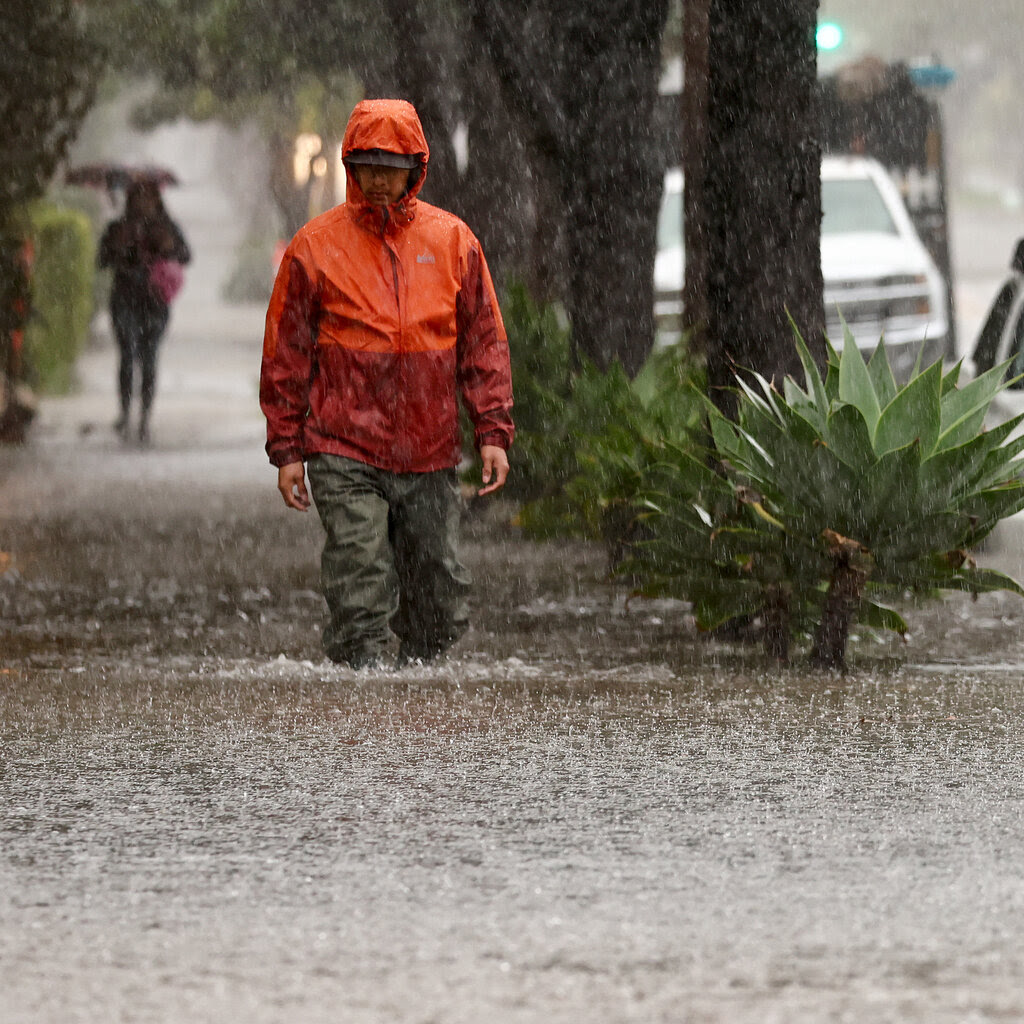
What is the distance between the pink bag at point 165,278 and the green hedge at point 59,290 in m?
4.06

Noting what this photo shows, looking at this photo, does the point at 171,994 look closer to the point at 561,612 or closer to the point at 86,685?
the point at 86,685

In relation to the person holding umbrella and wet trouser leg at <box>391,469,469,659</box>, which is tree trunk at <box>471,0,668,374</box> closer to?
wet trouser leg at <box>391,469,469,659</box>

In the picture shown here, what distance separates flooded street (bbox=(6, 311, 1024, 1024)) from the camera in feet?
12.7

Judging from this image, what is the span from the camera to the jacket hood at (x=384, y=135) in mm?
6953

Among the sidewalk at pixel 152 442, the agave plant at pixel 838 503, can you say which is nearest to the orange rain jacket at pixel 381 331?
the agave plant at pixel 838 503

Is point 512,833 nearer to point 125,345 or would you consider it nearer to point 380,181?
point 380,181

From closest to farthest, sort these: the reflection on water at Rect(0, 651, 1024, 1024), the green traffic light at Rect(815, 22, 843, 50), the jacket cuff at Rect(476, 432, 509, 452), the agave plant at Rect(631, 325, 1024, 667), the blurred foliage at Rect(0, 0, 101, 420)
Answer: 1. the reflection on water at Rect(0, 651, 1024, 1024)
2. the agave plant at Rect(631, 325, 1024, 667)
3. the jacket cuff at Rect(476, 432, 509, 452)
4. the blurred foliage at Rect(0, 0, 101, 420)
5. the green traffic light at Rect(815, 22, 843, 50)

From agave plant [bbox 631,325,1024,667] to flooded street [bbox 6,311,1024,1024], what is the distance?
29cm

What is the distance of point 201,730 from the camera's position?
6301 mm

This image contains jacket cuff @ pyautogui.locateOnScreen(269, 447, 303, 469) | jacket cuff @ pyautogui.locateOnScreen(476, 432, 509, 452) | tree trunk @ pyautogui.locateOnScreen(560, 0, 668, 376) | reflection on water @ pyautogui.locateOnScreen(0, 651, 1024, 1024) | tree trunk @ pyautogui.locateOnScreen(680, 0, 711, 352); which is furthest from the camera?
tree trunk @ pyautogui.locateOnScreen(680, 0, 711, 352)

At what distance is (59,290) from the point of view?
24.1m

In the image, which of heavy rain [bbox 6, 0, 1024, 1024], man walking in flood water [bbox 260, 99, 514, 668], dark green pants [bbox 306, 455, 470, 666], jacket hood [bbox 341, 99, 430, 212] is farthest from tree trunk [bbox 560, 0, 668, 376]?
jacket hood [bbox 341, 99, 430, 212]

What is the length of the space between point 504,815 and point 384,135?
103 inches

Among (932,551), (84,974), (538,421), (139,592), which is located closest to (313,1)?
(538,421)
